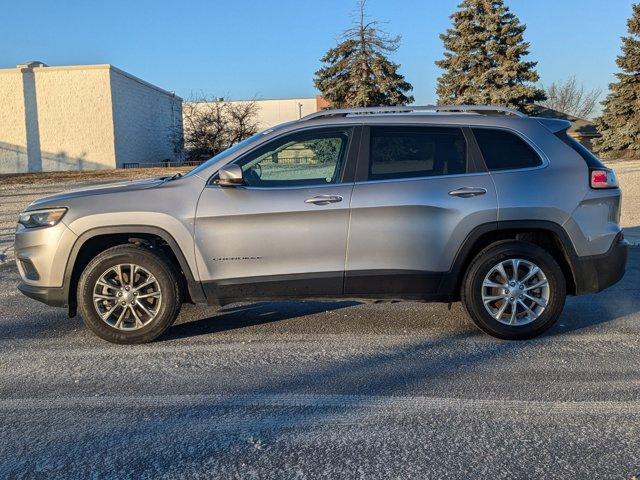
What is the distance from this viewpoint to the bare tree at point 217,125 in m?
51.7

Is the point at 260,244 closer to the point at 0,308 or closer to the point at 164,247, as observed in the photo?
the point at 164,247

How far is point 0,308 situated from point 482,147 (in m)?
5.15

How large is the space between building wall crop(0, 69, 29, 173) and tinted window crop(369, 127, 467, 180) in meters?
49.3

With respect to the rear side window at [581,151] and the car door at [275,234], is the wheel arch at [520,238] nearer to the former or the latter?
the rear side window at [581,151]

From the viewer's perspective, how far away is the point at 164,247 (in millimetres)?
4957

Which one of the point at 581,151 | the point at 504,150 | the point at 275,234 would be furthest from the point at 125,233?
the point at 581,151

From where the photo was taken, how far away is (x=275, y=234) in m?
4.63

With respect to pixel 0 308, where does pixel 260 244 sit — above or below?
above

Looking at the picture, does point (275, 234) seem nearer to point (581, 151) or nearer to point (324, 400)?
point (324, 400)

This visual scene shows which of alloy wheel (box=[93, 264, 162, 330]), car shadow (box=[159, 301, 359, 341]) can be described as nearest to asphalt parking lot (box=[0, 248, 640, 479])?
car shadow (box=[159, 301, 359, 341])

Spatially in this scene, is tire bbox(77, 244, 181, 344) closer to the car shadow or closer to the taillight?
the car shadow

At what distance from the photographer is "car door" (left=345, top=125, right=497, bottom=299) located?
4652 millimetres

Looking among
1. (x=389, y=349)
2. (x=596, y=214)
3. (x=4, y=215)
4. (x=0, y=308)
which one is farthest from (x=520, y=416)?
(x=4, y=215)

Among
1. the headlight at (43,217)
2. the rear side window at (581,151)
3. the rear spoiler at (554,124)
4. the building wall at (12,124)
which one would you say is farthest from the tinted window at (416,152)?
the building wall at (12,124)
